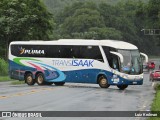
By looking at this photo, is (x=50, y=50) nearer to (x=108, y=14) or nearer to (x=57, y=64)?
(x=57, y=64)

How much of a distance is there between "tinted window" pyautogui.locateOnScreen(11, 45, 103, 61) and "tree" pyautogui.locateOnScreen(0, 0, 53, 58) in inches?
801

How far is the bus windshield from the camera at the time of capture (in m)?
32.2

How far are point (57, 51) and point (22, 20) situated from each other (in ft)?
76.4

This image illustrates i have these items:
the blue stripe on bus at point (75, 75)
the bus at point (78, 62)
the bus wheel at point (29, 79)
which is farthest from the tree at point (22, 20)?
the bus wheel at point (29, 79)

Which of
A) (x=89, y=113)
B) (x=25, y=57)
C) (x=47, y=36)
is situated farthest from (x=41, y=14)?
(x=89, y=113)

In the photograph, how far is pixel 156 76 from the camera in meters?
52.6

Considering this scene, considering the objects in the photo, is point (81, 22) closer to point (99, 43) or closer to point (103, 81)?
point (99, 43)

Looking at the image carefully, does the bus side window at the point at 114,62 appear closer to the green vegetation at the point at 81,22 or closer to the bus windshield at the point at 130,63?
the bus windshield at the point at 130,63

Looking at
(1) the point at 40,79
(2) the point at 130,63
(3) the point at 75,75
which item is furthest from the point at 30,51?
(2) the point at 130,63

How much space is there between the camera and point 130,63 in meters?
32.4

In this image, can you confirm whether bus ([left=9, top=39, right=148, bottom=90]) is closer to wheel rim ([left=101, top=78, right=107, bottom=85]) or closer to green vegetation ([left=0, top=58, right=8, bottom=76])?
wheel rim ([left=101, top=78, right=107, bottom=85])

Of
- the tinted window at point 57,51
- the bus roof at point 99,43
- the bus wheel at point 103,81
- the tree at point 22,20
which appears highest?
the tree at point 22,20

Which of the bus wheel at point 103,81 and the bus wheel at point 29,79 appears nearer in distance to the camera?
the bus wheel at point 103,81

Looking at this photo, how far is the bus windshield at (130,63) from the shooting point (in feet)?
106
